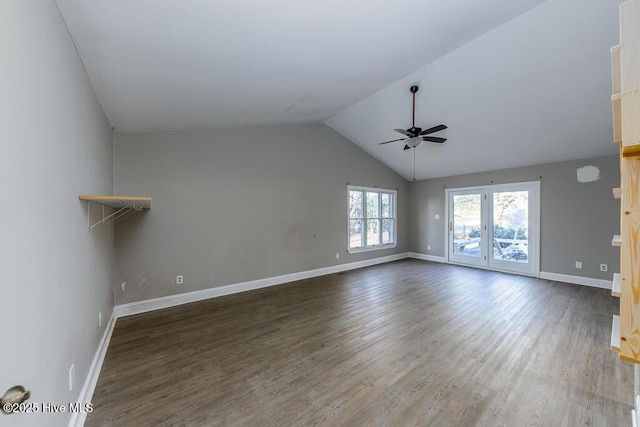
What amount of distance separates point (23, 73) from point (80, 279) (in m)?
1.40

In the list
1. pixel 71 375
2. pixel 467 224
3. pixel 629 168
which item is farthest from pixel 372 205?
pixel 71 375

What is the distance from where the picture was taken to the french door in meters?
5.45

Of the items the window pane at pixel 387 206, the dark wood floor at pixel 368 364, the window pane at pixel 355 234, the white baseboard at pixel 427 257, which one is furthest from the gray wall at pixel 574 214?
the window pane at pixel 355 234

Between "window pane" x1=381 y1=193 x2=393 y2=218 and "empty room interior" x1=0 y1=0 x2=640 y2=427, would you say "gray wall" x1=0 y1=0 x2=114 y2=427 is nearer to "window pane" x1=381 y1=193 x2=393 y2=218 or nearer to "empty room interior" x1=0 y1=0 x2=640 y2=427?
"empty room interior" x1=0 y1=0 x2=640 y2=427

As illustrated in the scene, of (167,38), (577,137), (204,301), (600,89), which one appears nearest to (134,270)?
(204,301)

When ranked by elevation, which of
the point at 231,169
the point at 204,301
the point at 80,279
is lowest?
the point at 204,301

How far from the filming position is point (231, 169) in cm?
431

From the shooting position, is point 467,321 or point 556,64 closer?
point 556,64

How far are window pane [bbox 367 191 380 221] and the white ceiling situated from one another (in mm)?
2219

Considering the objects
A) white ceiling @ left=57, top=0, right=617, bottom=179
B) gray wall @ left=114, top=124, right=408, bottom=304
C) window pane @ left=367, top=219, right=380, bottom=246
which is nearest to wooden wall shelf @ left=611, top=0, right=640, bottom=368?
white ceiling @ left=57, top=0, right=617, bottom=179

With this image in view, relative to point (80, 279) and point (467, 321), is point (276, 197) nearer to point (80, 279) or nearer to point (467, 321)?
point (80, 279)

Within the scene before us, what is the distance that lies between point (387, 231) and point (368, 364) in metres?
5.24

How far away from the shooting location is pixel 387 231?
7.27 m

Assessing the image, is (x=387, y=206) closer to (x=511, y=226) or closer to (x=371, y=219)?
(x=371, y=219)
